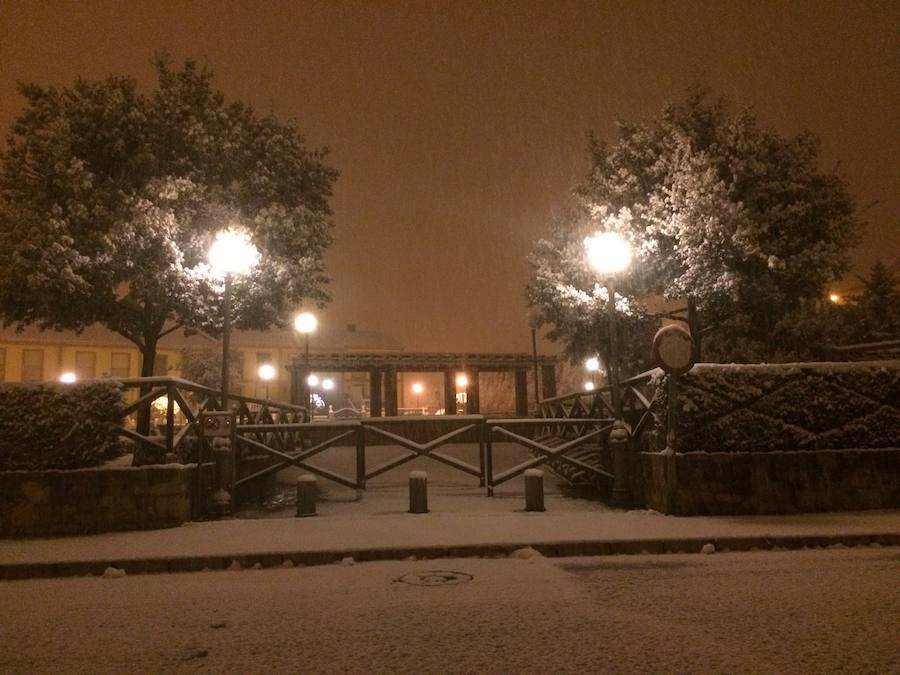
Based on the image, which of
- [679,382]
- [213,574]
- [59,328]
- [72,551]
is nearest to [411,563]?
[213,574]

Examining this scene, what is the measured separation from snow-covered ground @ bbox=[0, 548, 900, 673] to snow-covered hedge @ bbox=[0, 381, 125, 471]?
10.5 feet

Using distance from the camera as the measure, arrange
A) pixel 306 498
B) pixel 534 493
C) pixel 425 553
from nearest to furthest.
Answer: pixel 425 553
pixel 534 493
pixel 306 498

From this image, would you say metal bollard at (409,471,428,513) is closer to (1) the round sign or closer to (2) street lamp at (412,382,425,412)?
(1) the round sign

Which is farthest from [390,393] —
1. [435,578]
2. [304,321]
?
[435,578]

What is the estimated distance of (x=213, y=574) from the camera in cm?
766

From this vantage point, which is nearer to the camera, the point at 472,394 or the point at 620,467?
the point at 620,467

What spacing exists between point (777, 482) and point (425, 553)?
5805mm

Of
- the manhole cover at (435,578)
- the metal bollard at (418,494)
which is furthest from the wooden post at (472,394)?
the manhole cover at (435,578)

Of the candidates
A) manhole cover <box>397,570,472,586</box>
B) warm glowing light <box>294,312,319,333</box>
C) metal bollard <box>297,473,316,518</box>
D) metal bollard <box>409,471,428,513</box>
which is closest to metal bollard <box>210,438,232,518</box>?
metal bollard <box>297,473,316,518</box>

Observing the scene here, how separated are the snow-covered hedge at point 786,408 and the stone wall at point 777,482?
211mm

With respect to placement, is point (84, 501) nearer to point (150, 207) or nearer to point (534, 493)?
point (534, 493)

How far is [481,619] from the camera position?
5.42m

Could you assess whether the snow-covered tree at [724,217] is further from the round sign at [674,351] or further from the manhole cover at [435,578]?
the manhole cover at [435,578]

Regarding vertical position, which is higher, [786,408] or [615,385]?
[615,385]
